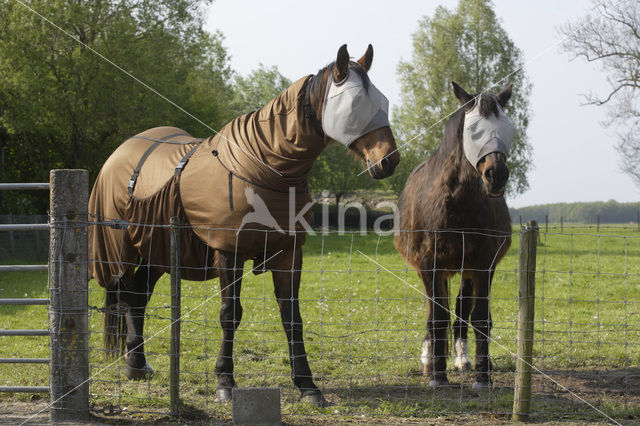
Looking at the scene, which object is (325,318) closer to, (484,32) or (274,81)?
(484,32)

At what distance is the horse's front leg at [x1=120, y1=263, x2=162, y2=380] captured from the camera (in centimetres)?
564

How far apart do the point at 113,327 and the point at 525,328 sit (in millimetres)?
3657

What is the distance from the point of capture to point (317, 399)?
4.73 m

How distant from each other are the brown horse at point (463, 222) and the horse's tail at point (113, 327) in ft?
9.06

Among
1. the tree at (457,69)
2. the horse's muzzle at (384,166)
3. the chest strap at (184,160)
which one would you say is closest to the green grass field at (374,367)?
the horse's muzzle at (384,166)

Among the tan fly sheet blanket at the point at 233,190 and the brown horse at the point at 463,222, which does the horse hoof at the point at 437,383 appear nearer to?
the brown horse at the point at 463,222

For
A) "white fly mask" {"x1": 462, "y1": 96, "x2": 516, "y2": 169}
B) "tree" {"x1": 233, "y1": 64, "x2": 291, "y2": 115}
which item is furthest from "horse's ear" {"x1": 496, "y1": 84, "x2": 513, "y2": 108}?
"tree" {"x1": 233, "y1": 64, "x2": 291, "y2": 115}

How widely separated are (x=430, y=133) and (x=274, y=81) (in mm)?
21627

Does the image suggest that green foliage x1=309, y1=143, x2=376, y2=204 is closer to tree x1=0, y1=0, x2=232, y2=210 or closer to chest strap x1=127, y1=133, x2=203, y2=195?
tree x1=0, y1=0, x2=232, y2=210

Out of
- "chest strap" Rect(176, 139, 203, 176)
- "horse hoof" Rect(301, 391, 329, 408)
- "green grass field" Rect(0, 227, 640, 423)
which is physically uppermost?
"chest strap" Rect(176, 139, 203, 176)

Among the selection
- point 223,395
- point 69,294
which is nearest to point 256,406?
point 223,395

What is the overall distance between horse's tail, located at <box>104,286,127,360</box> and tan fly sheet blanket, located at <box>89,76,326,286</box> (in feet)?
2.33

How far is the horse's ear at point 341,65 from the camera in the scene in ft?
14.2

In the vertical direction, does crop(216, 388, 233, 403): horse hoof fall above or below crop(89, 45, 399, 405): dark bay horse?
below
